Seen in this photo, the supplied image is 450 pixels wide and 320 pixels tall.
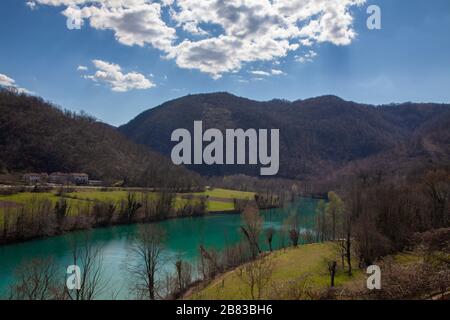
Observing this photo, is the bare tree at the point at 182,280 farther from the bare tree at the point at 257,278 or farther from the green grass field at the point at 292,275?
the bare tree at the point at 257,278

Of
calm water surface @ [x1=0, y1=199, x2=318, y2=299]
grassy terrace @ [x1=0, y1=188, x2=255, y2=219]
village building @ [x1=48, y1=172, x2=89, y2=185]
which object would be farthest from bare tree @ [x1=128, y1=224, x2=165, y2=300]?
village building @ [x1=48, y1=172, x2=89, y2=185]

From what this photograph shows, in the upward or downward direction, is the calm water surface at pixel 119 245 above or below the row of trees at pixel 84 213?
below

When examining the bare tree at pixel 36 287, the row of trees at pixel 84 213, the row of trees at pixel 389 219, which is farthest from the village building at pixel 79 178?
the row of trees at pixel 389 219

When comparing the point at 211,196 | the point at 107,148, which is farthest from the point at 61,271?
the point at 107,148

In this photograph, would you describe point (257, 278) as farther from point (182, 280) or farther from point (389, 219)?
point (389, 219)

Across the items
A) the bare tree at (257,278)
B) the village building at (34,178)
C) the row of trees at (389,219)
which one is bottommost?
the bare tree at (257,278)

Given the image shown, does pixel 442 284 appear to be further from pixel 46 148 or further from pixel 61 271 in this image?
pixel 46 148
